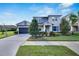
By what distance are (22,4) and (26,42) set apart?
843mm

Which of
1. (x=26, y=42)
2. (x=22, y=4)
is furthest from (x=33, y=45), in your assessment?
(x=22, y=4)

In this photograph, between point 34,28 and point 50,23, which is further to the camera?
point 50,23

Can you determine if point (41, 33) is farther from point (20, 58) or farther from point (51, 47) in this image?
point (20, 58)

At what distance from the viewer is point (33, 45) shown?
4.73 m

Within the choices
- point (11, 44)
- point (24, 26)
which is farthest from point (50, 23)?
point (11, 44)

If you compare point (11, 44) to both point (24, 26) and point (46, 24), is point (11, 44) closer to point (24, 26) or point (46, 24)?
point (24, 26)

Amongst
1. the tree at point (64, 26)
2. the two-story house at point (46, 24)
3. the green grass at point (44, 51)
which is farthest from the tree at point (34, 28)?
the tree at point (64, 26)

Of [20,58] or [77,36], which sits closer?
[20,58]

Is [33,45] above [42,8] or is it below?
below

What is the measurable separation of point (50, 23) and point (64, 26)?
12.5 inches

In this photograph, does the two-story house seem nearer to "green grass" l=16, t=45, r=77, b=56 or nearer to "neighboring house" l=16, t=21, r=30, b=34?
"neighboring house" l=16, t=21, r=30, b=34

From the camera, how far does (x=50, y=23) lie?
488cm

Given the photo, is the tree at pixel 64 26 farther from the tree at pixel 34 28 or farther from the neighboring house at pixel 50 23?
the tree at pixel 34 28

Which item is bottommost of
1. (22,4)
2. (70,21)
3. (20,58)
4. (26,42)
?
(20,58)
